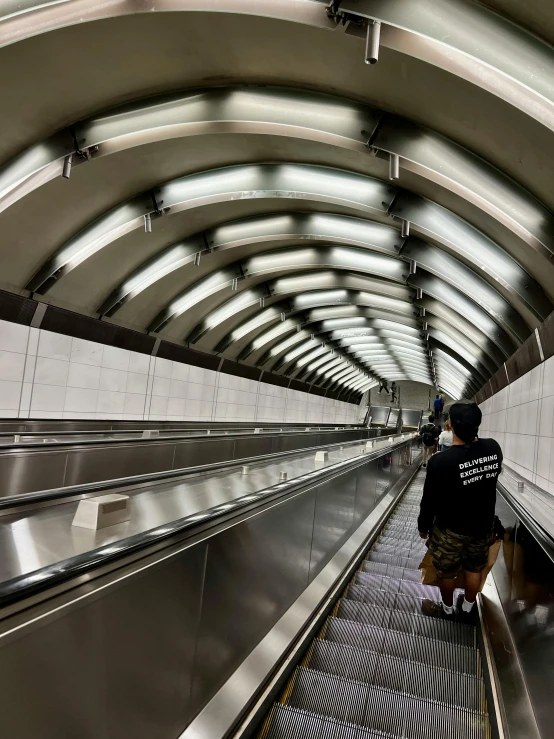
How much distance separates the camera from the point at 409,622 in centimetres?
421

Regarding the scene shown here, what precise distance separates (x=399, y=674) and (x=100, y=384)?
11.0 meters

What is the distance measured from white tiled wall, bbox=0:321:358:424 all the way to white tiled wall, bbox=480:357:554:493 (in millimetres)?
9221

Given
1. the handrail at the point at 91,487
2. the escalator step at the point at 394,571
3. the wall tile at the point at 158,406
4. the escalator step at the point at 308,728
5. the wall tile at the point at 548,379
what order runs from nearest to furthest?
the escalator step at the point at 308,728, the handrail at the point at 91,487, the escalator step at the point at 394,571, the wall tile at the point at 548,379, the wall tile at the point at 158,406

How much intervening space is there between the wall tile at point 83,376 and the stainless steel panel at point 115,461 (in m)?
4.99

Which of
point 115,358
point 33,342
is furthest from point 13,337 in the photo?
point 115,358

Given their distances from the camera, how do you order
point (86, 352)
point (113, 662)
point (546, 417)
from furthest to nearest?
point (86, 352)
point (546, 417)
point (113, 662)

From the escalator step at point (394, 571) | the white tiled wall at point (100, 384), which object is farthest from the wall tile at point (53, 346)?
the escalator step at point (394, 571)

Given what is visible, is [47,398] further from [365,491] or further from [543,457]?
[543,457]

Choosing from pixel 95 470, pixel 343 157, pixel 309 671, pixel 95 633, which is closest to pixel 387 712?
pixel 309 671

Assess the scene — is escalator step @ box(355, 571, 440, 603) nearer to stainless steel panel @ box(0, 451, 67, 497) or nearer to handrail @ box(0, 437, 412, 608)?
handrail @ box(0, 437, 412, 608)

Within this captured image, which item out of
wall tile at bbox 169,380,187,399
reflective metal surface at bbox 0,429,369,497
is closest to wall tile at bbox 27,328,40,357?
reflective metal surface at bbox 0,429,369,497

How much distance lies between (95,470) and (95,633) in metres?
5.11

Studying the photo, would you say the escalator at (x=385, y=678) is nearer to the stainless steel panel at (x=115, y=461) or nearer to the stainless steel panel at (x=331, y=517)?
the stainless steel panel at (x=331, y=517)

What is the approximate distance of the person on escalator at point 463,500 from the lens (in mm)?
3832
